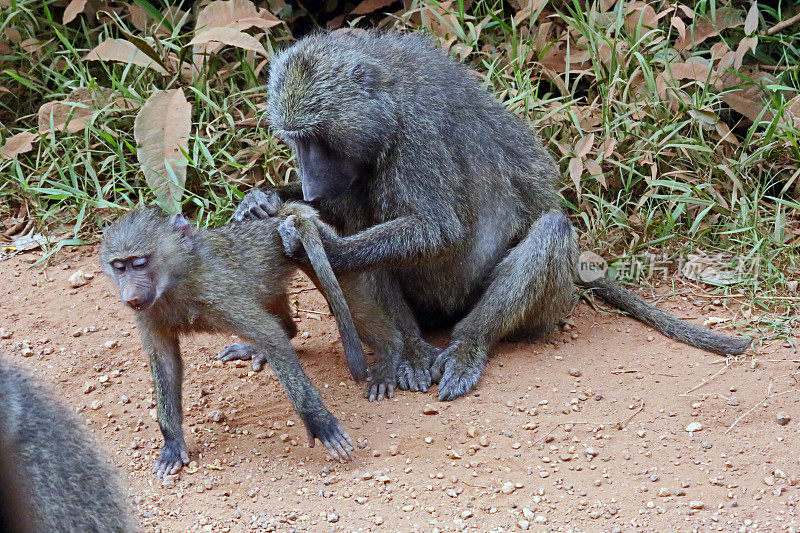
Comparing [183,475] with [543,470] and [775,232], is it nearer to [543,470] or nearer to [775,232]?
[543,470]

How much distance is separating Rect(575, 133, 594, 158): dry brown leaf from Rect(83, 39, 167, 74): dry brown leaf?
2295 mm

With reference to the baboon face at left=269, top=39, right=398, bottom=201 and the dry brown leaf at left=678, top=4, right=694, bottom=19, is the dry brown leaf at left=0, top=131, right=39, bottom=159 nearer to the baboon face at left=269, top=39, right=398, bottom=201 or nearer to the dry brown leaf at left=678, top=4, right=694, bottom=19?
the baboon face at left=269, top=39, right=398, bottom=201

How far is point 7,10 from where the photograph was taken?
565 cm

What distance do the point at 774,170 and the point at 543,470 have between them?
2.49 metres

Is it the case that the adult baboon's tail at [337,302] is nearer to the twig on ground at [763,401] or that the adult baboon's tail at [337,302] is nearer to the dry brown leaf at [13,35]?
the twig on ground at [763,401]

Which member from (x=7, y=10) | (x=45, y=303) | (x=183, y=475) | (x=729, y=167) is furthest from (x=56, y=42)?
(x=729, y=167)

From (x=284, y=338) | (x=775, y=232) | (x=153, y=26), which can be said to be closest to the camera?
(x=284, y=338)

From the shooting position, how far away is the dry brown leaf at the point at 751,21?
511 cm

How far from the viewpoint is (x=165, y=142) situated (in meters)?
5.00

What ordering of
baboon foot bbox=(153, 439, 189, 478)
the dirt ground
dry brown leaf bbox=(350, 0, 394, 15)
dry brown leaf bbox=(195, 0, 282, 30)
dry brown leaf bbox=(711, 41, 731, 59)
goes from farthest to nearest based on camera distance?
dry brown leaf bbox=(350, 0, 394, 15), dry brown leaf bbox=(195, 0, 282, 30), dry brown leaf bbox=(711, 41, 731, 59), baboon foot bbox=(153, 439, 189, 478), the dirt ground

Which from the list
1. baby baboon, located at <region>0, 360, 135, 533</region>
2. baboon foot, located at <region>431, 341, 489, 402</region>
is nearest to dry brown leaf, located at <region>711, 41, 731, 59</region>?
baboon foot, located at <region>431, 341, 489, 402</region>

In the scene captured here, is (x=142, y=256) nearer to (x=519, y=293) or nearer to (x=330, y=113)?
(x=330, y=113)

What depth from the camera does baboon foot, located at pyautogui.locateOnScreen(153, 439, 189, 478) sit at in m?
3.49

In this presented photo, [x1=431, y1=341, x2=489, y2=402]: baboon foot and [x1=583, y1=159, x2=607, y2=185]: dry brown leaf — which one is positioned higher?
[x1=583, y1=159, x2=607, y2=185]: dry brown leaf
